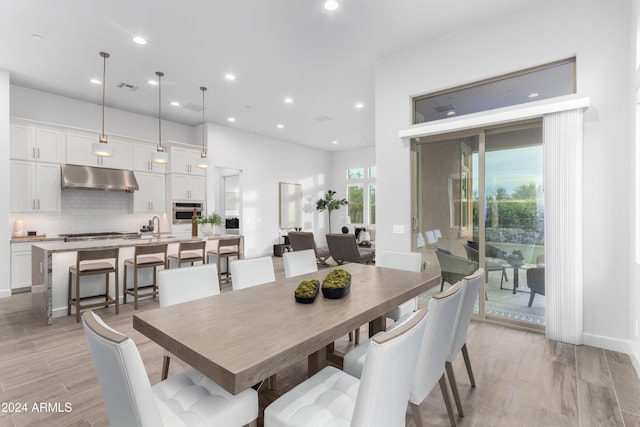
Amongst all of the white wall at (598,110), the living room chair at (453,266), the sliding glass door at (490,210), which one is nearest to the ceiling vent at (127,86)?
the sliding glass door at (490,210)

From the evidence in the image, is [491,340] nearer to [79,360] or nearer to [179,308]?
[179,308]

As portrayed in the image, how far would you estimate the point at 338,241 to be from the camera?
6852 millimetres

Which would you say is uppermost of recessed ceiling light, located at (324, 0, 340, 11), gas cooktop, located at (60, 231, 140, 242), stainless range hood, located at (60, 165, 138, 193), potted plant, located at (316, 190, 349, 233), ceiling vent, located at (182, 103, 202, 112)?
ceiling vent, located at (182, 103, 202, 112)

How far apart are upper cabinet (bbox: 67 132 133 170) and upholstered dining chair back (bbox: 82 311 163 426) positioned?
242 inches

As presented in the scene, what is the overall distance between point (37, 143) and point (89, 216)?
5.13 feet

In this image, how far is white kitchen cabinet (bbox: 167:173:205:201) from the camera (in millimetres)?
6973

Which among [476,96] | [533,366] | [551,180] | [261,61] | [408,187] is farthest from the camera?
[261,61]

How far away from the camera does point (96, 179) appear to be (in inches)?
234

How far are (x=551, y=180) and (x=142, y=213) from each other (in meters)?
7.39

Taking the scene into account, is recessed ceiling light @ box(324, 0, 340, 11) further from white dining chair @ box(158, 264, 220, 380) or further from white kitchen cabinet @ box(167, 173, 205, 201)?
white kitchen cabinet @ box(167, 173, 205, 201)

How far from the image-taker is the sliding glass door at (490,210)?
3.47 metres

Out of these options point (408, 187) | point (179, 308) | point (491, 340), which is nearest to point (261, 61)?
point (408, 187)

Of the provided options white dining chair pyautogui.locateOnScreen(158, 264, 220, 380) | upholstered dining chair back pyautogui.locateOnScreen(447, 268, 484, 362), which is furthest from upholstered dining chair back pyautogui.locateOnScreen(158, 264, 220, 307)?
upholstered dining chair back pyautogui.locateOnScreen(447, 268, 484, 362)

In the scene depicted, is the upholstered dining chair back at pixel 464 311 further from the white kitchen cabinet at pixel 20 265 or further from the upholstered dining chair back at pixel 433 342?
the white kitchen cabinet at pixel 20 265
